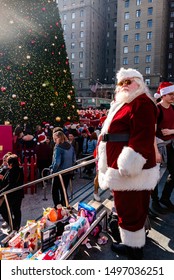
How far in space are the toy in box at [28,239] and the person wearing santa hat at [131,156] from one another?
3.73ft

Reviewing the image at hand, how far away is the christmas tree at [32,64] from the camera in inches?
331

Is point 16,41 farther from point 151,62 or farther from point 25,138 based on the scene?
point 151,62

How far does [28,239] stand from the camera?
10.2 feet

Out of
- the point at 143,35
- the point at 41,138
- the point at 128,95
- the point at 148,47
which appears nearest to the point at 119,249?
the point at 128,95

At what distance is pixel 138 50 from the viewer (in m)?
54.4

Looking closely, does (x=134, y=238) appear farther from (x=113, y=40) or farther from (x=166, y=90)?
(x=113, y=40)

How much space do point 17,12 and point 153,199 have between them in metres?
7.68

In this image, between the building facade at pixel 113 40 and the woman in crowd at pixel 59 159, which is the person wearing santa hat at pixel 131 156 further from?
the building facade at pixel 113 40

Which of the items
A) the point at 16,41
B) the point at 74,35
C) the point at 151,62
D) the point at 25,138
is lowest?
the point at 25,138

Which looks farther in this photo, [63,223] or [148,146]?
[63,223]

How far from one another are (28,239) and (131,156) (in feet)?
5.91

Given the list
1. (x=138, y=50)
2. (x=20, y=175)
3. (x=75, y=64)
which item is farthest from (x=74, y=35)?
(x=20, y=175)

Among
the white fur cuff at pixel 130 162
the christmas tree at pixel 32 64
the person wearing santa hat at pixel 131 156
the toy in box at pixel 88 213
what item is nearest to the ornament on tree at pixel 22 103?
the christmas tree at pixel 32 64

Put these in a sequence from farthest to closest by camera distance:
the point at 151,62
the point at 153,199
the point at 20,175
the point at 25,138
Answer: the point at 151,62 → the point at 25,138 → the point at 20,175 → the point at 153,199
